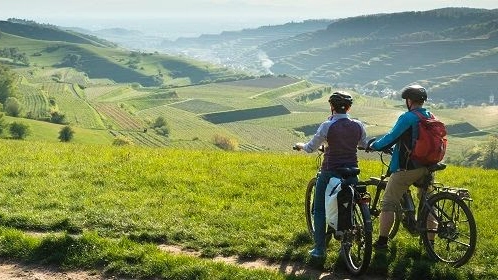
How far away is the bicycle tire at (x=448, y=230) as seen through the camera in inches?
338

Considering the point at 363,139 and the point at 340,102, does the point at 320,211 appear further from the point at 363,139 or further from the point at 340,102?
the point at 340,102

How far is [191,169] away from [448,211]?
9541 mm

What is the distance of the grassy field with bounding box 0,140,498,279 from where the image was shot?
915 centimetres

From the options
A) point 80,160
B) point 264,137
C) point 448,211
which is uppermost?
point 448,211

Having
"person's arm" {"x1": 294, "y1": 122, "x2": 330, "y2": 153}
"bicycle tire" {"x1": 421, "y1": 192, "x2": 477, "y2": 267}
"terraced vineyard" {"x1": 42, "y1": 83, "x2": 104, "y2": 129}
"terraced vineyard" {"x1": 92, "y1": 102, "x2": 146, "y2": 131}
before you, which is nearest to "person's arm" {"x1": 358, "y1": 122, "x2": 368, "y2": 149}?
"person's arm" {"x1": 294, "y1": 122, "x2": 330, "y2": 153}

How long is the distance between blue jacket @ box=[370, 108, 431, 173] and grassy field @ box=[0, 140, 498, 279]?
189 cm

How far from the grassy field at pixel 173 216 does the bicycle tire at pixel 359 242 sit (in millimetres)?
327

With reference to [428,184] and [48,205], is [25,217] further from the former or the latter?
[428,184]

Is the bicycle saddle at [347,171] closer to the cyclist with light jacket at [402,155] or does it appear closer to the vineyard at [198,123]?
the cyclist with light jacket at [402,155]

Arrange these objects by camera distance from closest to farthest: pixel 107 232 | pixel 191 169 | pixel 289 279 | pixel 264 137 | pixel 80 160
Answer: pixel 289 279 → pixel 107 232 → pixel 191 169 → pixel 80 160 → pixel 264 137

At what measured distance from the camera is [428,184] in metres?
9.02

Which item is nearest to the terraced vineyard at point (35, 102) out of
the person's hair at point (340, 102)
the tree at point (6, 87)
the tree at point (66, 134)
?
the tree at point (6, 87)

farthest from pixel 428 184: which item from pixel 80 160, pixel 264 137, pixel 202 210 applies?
pixel 264 137

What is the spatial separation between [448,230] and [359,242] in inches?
68.6
